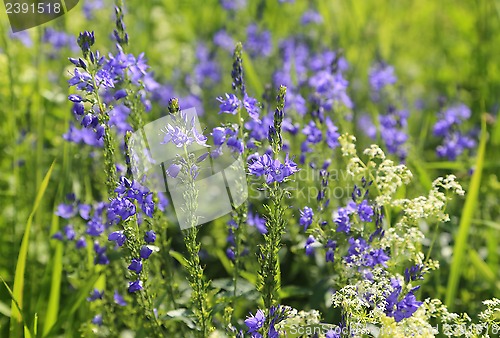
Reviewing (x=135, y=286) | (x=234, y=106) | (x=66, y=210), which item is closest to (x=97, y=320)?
(x=66, y=210)

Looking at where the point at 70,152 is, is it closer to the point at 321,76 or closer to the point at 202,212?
the point at 202,212

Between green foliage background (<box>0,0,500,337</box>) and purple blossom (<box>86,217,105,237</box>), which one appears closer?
purple blossom (<box>86,217,105,237</box>)

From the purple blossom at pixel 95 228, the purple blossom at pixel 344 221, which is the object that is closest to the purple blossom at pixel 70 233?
the purple blossom at pixel 95 228

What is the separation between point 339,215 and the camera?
283 cm

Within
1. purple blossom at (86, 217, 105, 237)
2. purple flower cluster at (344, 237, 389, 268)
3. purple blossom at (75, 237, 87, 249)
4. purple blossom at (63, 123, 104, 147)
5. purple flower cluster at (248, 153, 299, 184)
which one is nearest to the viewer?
purple flower cluster at (248, 153, 299, 184)

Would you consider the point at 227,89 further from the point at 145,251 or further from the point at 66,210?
the point at 145,251

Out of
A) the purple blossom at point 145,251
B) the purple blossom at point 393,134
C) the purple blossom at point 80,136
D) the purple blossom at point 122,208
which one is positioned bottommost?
the purple blossom at point 145,251

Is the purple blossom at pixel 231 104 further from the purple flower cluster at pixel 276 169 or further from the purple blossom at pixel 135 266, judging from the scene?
the purple blossom at pixel 135 266

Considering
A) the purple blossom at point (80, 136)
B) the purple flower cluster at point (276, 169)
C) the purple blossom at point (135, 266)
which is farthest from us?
the purple blossom at point (80, 136)

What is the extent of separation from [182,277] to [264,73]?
2.40 metres

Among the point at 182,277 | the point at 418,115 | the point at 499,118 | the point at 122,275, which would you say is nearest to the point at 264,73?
the point at 418,115

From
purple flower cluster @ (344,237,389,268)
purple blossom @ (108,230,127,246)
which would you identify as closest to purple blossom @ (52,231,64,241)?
purple blossom @ (108,230,127,246)

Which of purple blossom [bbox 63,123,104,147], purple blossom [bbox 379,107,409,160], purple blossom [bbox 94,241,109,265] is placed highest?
purple blossom [bbox 63,123,104,147]

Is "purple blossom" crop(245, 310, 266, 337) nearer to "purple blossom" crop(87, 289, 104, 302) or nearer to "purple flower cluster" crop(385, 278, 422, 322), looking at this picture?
"purple flower cluster" crop(385, 278, 422, 322)
